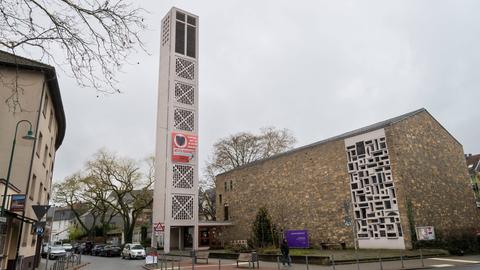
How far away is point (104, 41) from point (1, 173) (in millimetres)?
13844

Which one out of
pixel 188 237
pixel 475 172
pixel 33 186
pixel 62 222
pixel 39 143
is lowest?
pixel 188 237

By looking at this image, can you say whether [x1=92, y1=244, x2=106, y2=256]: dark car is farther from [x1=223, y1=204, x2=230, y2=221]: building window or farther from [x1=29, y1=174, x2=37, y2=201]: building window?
[x1=29, y1=174, x2=37, y2=201]: building window

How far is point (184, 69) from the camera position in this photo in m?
38.3

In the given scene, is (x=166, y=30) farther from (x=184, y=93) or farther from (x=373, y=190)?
(x=373, y=190)

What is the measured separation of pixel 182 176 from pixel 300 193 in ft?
37.3

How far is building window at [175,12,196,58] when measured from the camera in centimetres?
3884

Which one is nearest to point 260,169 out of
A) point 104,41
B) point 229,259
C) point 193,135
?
point 193,135

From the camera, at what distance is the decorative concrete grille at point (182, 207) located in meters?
34.2

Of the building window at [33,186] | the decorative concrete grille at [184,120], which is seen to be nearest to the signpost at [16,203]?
the building window at [33,186]

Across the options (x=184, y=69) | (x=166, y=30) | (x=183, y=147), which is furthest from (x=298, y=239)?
(x=166, y=30)

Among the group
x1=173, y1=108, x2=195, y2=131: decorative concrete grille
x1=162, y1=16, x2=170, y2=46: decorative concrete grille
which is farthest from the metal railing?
x1=162, y1=16, x2=170, y2=46: decorative concrete grille

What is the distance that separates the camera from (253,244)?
104 feet

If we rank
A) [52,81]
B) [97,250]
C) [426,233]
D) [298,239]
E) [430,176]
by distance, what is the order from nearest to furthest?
[52,81], [426,233], [430,176], [298,239], [97,250]

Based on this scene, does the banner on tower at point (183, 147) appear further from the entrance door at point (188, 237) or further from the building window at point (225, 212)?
the building window at point (225, 212)
